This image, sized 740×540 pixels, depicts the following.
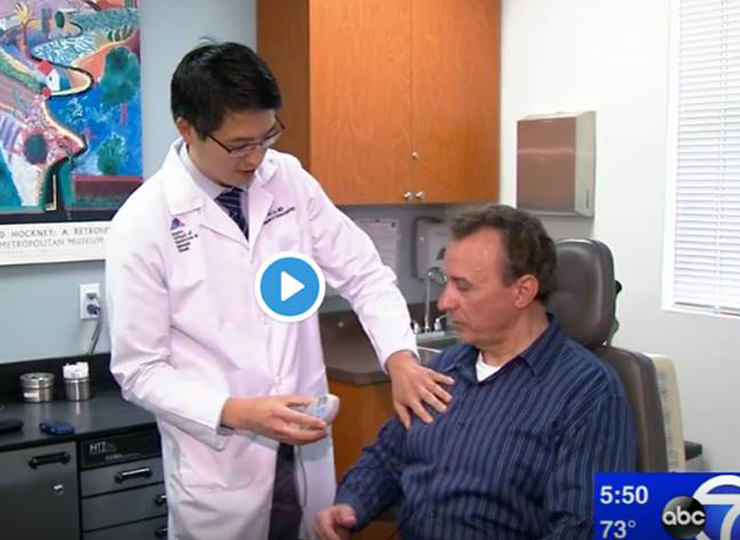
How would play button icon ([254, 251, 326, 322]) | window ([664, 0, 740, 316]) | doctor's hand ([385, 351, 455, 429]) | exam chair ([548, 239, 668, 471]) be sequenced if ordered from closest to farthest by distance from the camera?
play button icon ([254, 251, 326, 322]) → doctor's hand ([385, 351, 455, 429]) → exam chair ([548, 239, 668, 471]) → window ([664, 0, 740, 316])

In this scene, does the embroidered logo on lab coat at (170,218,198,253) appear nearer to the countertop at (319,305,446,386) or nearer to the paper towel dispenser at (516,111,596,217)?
the countertop at (319,305,446,386)

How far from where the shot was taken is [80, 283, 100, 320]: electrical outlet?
120 inches

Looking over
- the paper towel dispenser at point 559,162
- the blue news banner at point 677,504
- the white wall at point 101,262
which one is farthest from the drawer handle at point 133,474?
the blue news banner at point 677,504

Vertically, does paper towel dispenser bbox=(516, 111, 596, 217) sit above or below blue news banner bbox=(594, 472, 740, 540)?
above

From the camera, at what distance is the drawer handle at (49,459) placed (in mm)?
2432

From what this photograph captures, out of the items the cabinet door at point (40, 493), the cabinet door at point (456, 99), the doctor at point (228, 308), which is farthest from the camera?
the cabinet door at point (456, 99)

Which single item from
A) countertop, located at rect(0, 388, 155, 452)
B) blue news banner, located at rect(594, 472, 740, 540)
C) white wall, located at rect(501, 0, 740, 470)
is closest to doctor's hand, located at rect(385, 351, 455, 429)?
blue news banner, located at rect(594, 472, 740, 540)

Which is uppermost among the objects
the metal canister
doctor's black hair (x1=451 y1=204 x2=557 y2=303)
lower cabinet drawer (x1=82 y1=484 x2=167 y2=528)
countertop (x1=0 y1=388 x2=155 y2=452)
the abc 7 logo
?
doctor's black hair (x1=451 y1=204 x2=557 y2=303)

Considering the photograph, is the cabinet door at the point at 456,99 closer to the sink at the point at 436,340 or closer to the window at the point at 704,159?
the sink at the point at 436,340

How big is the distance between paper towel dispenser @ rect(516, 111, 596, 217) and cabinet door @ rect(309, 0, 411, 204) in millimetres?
465

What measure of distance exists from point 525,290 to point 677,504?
0.94 m

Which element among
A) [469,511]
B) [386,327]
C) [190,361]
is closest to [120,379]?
[190,361]

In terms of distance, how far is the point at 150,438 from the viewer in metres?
2.64

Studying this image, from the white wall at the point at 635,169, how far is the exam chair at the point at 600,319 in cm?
104
